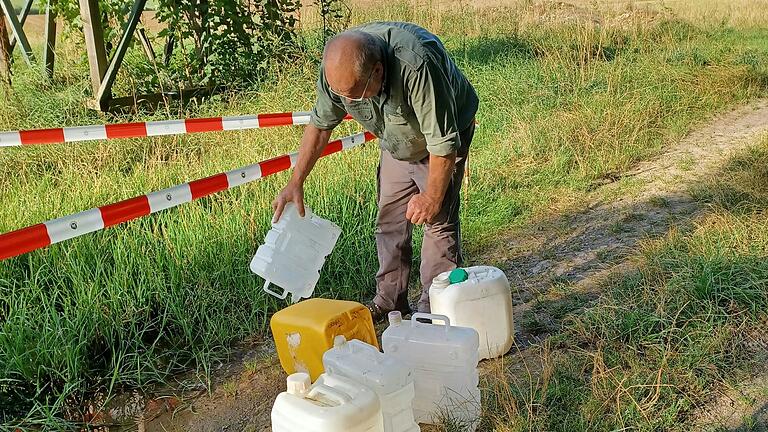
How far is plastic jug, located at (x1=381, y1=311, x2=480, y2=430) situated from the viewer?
2.72m

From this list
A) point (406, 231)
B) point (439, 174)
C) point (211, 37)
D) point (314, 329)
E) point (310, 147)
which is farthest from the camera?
point (211, 37)

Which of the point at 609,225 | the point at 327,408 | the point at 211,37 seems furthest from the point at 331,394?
the point at 211,37

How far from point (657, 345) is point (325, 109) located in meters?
1.83

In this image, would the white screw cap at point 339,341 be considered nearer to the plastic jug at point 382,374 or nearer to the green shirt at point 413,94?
the plastic jug at point 382,374

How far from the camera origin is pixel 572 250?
4.78 m

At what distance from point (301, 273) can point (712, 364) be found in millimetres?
1910

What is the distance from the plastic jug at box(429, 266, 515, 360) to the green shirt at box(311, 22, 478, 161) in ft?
2.00

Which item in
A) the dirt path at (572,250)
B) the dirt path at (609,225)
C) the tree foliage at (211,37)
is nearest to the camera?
the dirt path at (572,250)

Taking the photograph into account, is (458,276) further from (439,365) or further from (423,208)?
(439,365)

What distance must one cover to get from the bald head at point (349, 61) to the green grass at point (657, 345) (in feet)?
4.27

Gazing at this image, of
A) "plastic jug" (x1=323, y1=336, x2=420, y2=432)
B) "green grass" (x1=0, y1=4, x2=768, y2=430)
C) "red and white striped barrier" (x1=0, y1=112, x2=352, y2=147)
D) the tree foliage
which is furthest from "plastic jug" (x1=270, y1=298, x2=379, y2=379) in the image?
the tree foliage

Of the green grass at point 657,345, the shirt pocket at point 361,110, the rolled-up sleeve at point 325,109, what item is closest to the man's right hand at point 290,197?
the rolled-up sleeve at point 325,109

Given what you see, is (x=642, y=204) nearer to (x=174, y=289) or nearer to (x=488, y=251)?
(x=488, y=251)

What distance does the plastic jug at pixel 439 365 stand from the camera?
2.72 meters
